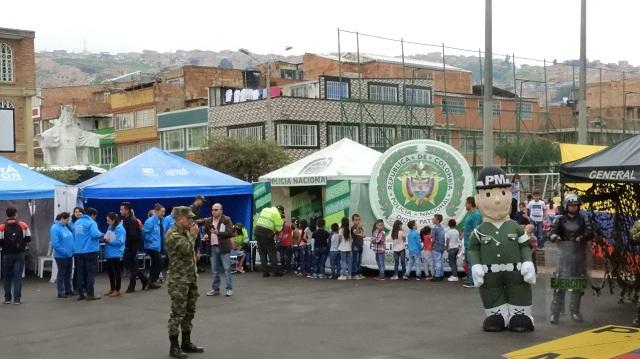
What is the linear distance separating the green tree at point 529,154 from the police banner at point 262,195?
22.1 m

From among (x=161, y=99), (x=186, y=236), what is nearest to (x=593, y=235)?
(x=186, y=236)

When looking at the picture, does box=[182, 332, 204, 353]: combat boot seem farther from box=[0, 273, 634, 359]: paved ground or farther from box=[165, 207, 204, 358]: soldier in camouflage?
box=[0, 273, 634, 359]: paved ground

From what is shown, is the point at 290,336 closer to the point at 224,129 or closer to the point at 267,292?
the point at 267,292

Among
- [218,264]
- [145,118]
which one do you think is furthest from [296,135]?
[218,264]

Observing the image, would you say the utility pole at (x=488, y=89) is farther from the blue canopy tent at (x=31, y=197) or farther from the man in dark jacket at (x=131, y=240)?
the blue canopy tent at (x=31, y=197)

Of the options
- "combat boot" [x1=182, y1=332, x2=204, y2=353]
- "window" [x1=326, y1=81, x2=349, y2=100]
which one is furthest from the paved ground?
"window" [x1=326, y1=81, x2=349, y2=100]

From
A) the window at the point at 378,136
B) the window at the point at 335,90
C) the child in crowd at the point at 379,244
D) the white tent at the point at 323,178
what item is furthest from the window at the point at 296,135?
the child in crowd at the point at 379,244

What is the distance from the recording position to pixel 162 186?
1775 centimetres

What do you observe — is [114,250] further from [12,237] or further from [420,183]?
[420,183]

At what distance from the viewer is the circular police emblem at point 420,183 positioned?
16203 millimetres

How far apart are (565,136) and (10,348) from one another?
45840mm

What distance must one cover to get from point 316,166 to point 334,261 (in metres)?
3.58

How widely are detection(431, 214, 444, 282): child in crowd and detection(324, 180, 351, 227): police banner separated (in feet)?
9.97

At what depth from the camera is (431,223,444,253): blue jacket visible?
14875mm
